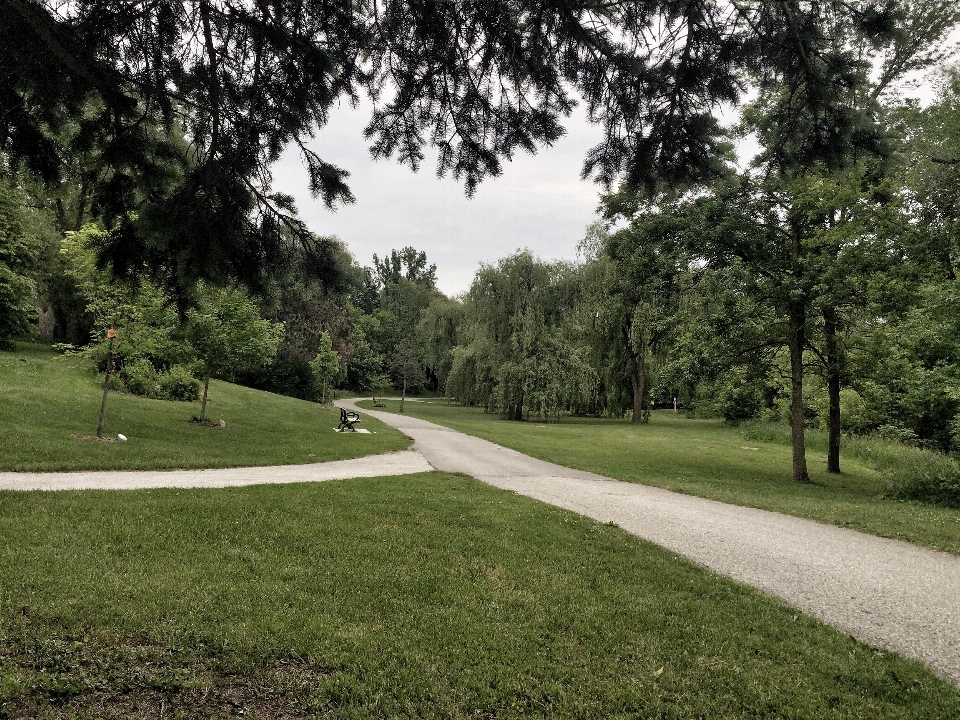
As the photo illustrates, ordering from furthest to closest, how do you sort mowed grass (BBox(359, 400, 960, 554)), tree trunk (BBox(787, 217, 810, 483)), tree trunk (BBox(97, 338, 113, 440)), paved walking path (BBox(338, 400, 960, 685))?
1. tree trunk (BBox(787, 217, 810, 483))
2. tree trunk (BBox(97, 338, 113, 440))
3. mowed grass (BBox(359, 400, 960, 554))
4. paved walking path (BBox(338, 400, 960, 685))

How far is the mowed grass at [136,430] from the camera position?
396 inches

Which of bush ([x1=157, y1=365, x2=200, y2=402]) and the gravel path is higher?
bush ([x1=157, y1=365, x2=200, y2=402])

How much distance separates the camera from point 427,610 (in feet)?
13.6

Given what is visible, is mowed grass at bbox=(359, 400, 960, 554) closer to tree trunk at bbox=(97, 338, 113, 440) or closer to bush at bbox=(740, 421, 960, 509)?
bush at bbox=(740, 421, 960, 509)

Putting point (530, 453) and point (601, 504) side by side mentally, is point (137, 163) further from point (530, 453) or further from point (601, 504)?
point (530, 453)

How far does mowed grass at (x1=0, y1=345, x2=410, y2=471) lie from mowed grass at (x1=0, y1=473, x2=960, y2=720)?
442cm

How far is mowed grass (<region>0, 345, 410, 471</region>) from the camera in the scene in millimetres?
10055

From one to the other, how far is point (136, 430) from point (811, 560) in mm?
15042

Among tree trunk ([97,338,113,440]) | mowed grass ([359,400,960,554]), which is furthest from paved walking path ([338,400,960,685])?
tree trunk ([97,338,113,440])

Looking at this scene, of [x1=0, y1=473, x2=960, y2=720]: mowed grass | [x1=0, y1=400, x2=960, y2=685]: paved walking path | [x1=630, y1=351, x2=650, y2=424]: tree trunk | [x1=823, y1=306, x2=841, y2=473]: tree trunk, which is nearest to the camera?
[x1=0, y1=473, x2=960, y2=720]: mowed grass

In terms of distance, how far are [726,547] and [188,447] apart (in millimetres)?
11741

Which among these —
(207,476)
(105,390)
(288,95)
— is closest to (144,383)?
(105,390)

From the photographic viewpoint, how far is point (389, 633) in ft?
12.3

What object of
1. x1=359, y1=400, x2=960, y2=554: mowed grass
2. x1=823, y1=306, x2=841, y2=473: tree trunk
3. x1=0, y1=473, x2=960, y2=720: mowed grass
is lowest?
x1=359, y1=400, x2=960, y2=554: mowed grass
